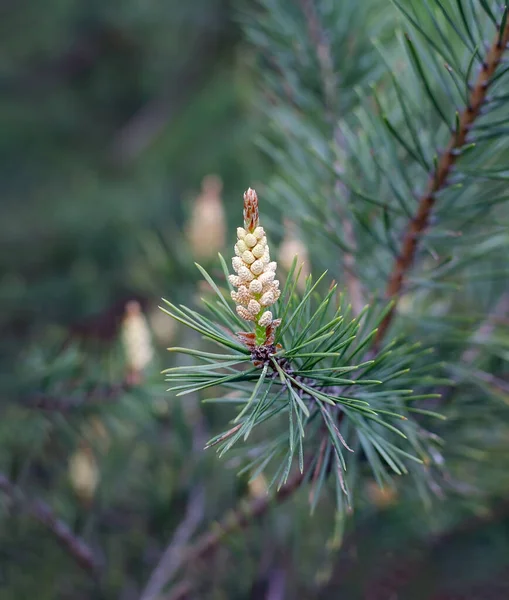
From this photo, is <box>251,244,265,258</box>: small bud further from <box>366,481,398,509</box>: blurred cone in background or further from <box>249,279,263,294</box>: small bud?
<box>366,481,398,509</box>: blurred cone in background

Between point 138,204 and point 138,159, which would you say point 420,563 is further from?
point 138,159

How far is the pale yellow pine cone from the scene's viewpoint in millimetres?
279

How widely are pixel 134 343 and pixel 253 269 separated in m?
0.28

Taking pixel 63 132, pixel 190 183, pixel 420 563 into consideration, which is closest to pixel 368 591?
pixel 420 563

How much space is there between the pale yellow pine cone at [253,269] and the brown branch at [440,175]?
0.30 ft

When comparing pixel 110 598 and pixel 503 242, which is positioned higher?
pixel 503 242

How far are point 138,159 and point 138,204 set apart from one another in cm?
A: 28

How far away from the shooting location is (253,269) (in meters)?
0.29

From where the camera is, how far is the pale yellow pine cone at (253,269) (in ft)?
0.92

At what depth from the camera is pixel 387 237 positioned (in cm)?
42

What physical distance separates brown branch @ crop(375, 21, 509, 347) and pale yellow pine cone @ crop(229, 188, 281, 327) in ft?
0.30

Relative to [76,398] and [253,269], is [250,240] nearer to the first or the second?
[253,269]

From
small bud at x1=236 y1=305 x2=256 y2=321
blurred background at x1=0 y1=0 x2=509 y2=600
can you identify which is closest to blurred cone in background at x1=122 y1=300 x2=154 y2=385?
blurred background at x1=0 y1=0 x2=509 y2=600

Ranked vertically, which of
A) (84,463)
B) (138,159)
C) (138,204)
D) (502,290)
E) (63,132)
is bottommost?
(84,463)
